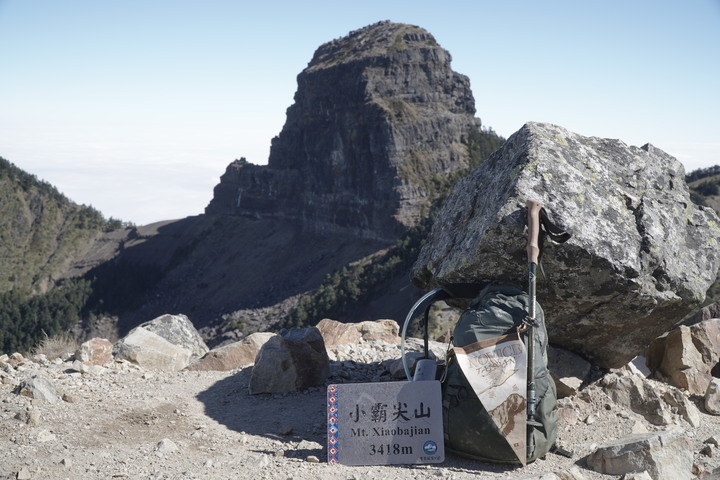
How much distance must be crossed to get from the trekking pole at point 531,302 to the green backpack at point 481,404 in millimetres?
74

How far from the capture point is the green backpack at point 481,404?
21.6ft

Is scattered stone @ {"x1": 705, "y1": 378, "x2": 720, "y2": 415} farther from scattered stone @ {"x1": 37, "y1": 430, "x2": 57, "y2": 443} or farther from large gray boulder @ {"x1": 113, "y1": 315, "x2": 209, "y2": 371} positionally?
scattered stone @ {"x1": 37, "y1": 430, "x2": 57, "y2": 443}

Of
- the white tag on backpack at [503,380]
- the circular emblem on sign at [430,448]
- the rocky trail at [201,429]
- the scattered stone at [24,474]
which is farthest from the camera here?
the circular emblem on sign at [430,448]

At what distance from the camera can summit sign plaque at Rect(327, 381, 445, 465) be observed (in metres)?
6.67

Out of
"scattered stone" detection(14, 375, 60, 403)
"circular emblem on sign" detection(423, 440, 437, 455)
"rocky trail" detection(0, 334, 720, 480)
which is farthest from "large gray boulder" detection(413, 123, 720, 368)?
"scattered stone" detection(14, 375, 60, 403)

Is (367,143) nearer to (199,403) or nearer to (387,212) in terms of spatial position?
(387,212)

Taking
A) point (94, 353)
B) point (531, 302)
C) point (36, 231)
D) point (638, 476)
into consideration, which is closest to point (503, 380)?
point (531, 302)

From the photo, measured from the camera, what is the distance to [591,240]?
23.8 ft

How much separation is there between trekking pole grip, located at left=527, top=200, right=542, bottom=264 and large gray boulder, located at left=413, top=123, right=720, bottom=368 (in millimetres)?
208

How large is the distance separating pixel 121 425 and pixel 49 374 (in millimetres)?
2110

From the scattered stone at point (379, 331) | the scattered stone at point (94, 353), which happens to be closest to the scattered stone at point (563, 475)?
the scattered stone at point (379, 331)

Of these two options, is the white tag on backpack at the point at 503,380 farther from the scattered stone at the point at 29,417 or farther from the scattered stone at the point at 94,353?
the scattered stone at the point at 94,353

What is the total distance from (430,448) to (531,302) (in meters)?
1.69

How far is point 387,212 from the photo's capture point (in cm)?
8225
